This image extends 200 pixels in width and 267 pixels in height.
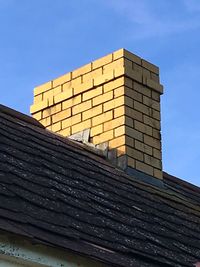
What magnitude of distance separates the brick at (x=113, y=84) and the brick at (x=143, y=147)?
74 cm

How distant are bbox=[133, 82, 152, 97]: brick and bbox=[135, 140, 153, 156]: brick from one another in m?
0.72

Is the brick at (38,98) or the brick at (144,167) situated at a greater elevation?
the brick at (38,98)

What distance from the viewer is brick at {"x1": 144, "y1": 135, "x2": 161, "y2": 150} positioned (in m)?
11.3

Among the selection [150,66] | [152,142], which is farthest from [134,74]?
[152,142]

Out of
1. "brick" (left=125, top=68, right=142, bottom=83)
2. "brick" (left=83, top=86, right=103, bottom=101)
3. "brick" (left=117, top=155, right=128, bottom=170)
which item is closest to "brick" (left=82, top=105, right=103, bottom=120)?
"brick" (left=83, top=86, right=103, bottom=101)

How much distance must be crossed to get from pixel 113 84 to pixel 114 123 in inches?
21.4

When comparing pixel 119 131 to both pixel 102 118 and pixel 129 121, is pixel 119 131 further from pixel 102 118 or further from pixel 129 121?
pixel 102 118

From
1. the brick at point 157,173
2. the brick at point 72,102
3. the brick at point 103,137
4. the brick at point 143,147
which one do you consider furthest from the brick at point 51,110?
the brick at point 157,173

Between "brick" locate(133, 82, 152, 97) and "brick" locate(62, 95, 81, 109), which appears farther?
"brick" locate(62, 95, 81, 109)

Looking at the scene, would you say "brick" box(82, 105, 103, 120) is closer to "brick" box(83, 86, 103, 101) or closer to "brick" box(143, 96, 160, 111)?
"brick" box(83, 86, 103, 101)

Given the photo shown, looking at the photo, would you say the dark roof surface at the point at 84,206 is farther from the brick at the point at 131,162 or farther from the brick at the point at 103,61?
the brick at the point at 103,61

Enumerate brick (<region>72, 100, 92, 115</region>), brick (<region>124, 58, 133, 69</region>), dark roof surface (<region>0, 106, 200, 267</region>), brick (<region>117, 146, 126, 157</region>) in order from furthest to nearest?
1. brick (<region>72, 100, 92, 115</region>)
2. brick (<region>124, 58, 133, 69</region>)
3. brick (<region>117, 146, 126, 157</region>)
4. dark roof surface (<region>0, 106, 200, 267</region>)

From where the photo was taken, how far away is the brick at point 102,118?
11.2m

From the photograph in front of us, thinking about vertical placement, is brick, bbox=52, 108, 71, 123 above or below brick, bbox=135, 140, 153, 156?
above
